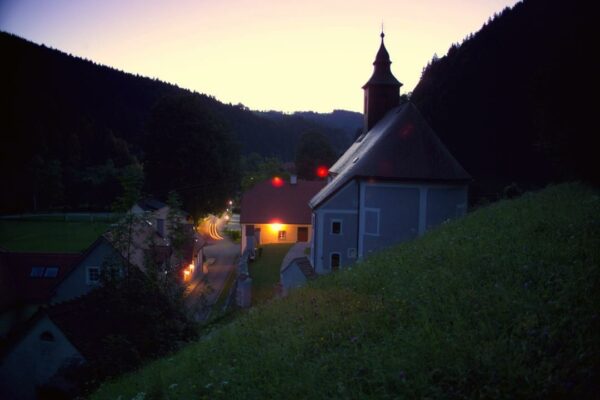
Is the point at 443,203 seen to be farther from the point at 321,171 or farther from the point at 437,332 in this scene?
the point at 321,171

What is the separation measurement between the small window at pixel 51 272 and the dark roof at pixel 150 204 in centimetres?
846

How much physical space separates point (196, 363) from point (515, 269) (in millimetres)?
5792

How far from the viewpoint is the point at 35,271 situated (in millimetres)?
22219

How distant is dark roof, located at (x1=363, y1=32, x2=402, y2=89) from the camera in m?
24.1

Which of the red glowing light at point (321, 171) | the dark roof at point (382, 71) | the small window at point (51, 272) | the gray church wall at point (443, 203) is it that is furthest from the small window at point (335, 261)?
the red glowing light at point (321, 171)

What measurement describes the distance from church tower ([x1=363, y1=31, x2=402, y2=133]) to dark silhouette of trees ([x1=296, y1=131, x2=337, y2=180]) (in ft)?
127

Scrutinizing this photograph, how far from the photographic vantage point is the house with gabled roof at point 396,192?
17.5 m

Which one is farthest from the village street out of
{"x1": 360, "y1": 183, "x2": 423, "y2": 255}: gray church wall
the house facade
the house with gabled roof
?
{"x1": 360, "y1": 183, "x2": 423, "y2": 255}: gray church wall

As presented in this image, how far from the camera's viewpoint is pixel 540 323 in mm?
4637

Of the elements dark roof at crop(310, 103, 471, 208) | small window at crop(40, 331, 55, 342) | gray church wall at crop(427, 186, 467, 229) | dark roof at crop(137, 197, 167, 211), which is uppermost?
dark roof at crop(310, 103, 471, 208)

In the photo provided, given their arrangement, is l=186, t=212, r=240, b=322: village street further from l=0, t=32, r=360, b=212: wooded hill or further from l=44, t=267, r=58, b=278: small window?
l=0, t=32, r=360, b=212: wooded hill

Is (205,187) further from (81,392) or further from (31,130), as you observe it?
(31,130)

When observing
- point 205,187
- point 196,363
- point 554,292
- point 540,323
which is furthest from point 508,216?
point 205,187

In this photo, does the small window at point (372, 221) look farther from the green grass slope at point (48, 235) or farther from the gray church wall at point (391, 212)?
the green grass slope at point (48, 235)
